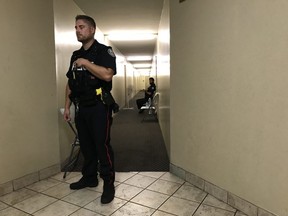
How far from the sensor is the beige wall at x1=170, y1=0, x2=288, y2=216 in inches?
57.3

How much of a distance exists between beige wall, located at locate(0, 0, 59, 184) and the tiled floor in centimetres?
29

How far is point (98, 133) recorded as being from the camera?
1951mm

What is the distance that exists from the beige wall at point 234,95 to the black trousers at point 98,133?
0.79 m

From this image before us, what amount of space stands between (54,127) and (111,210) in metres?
1.21

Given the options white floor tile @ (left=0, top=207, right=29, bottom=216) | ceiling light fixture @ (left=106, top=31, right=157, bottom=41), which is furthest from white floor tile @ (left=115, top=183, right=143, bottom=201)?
ceiling light fixture @ (left=106, top=31, right=157, bottom=41)

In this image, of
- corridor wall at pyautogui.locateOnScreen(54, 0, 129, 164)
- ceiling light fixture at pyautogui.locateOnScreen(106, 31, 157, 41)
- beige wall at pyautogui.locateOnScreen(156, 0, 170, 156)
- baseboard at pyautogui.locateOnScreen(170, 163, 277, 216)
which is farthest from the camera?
ceiling light fixture at pyautogui.locateOnScreen(106, 31, 157, 41)

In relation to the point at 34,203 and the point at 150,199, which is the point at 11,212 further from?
the point at 150,199

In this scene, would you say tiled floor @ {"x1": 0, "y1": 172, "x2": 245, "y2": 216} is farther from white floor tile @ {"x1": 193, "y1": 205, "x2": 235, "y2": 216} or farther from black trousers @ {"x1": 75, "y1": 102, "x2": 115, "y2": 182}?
black trousers @ {"x1": 75, "y1": 102, "x2": 115, "y2": 182}

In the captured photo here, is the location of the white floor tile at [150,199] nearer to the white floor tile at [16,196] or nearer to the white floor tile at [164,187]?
the white floor tile at [164,187]

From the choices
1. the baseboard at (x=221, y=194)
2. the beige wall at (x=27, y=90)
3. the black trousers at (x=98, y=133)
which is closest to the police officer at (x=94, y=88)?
the black trousers at (x=98, y=133)

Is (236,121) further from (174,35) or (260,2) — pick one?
(174,35)

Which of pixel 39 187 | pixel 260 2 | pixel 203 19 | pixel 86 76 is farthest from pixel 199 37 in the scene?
pixel 39 187

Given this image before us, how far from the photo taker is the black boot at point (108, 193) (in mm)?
1926

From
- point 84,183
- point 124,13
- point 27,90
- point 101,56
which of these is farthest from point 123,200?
point 124,13
